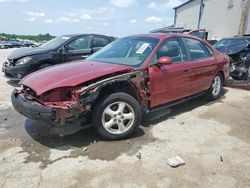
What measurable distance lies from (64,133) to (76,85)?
104 centimetres

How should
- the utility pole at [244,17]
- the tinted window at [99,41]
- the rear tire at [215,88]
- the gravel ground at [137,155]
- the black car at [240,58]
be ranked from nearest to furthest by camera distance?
the gravel ground at [137,155] → the rear tire at [215,88] → the black car at [240,58] → the tinted window at [99,41] → the utility pole at [244,17]

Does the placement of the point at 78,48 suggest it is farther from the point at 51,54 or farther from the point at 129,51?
the point at 129,51

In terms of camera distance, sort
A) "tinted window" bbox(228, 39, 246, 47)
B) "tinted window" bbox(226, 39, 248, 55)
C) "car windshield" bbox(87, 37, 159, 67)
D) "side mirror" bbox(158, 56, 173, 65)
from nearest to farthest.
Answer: "side mirror" bbox(158, 56, 173, 65)
"car windshield" bbox(87, 37, 159, 67)
"tinted window" bbox(226, 39, 248, 55)
"tinted window" bbox(228, 39, 246, 47)

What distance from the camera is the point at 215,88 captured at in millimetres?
5902

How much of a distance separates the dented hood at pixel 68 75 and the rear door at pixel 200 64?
1.61m

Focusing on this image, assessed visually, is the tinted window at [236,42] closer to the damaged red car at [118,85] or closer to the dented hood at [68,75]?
the damaged red car at [118,85]

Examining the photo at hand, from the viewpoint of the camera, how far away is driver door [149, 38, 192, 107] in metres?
4.16

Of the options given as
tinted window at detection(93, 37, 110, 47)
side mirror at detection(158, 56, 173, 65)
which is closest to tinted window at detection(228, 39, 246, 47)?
tinted window at detection(93, 37, 110, 47)

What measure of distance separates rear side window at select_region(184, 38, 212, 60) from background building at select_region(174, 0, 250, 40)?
41.2 feet

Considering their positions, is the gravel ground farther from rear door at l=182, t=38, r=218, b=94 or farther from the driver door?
rear door at l=182, t=38, r=218, b=94

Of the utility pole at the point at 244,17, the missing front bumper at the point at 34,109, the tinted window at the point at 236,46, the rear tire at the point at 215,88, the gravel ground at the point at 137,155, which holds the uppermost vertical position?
the utility pole at the point at 244,17

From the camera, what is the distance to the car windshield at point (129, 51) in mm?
4199

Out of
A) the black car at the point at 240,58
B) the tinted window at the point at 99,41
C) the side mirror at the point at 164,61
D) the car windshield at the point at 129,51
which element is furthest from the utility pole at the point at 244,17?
the side mirror at the point at 164,61

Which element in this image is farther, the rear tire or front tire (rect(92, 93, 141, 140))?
the rear tire
